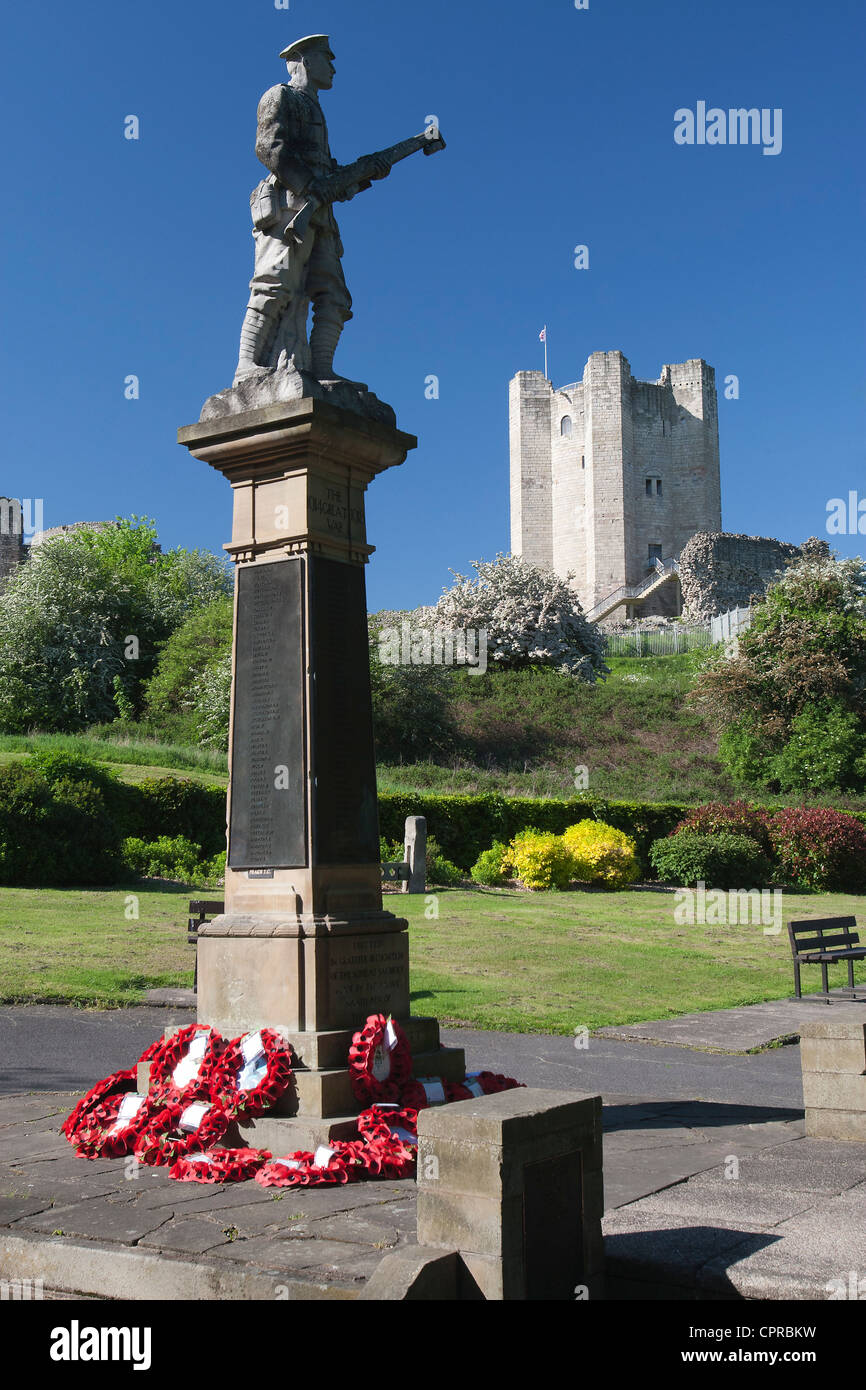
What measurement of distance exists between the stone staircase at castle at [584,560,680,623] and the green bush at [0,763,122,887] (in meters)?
52.4

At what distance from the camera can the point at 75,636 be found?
4097 centimetres

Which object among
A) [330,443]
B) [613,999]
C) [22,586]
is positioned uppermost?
[22,586]

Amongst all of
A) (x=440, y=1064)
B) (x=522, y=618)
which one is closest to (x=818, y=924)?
(x=440, y=1064)

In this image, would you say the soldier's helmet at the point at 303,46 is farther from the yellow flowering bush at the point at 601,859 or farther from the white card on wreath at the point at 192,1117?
the yellow flowering bush at the point at 601,859

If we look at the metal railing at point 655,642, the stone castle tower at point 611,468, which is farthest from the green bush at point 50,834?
the stone castle tower at point 611,468

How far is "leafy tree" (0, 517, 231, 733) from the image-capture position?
130 ft

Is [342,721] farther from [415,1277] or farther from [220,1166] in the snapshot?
[415,1277]

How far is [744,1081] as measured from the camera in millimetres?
8359

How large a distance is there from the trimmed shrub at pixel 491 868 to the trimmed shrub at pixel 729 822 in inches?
166

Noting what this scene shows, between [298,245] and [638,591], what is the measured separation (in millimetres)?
66204

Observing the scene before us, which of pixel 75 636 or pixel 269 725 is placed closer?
pixel 269 725
